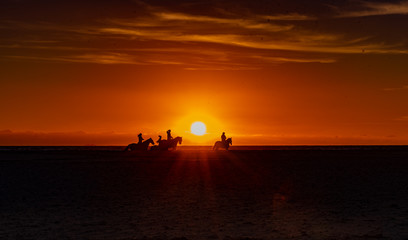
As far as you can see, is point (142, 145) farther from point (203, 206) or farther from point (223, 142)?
point (203, 206)

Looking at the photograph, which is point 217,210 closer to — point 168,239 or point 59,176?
point 168,239

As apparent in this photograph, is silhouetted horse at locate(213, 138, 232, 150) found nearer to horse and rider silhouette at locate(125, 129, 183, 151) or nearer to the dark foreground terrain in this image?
horse and rider silhouette at locate(125, 129, 183, 151)

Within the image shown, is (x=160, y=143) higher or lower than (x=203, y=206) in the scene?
higher

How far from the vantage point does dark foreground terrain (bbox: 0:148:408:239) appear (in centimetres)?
1158

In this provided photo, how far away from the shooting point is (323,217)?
13359mm

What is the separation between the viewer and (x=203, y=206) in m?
15.0

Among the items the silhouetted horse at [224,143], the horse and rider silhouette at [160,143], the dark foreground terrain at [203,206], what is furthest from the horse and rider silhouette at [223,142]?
the dark foreground terrain at [203,206]

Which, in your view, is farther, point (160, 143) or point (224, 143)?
point (224, 143)

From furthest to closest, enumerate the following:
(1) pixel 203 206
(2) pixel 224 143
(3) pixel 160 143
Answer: (2) pixel 224 143 → (3) pixel 160 143 → (1) pixel 203 206

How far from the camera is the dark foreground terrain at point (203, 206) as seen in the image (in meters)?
11.6

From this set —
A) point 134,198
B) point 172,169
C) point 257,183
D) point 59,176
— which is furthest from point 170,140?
point 134,198

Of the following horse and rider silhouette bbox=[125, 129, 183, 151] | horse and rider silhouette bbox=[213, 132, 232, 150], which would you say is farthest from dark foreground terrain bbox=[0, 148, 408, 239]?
horse and rider silhouette bbox=[213, 132, 232, 150]

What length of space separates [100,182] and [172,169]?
6.43 m

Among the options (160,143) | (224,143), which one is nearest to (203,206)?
(160,143)
